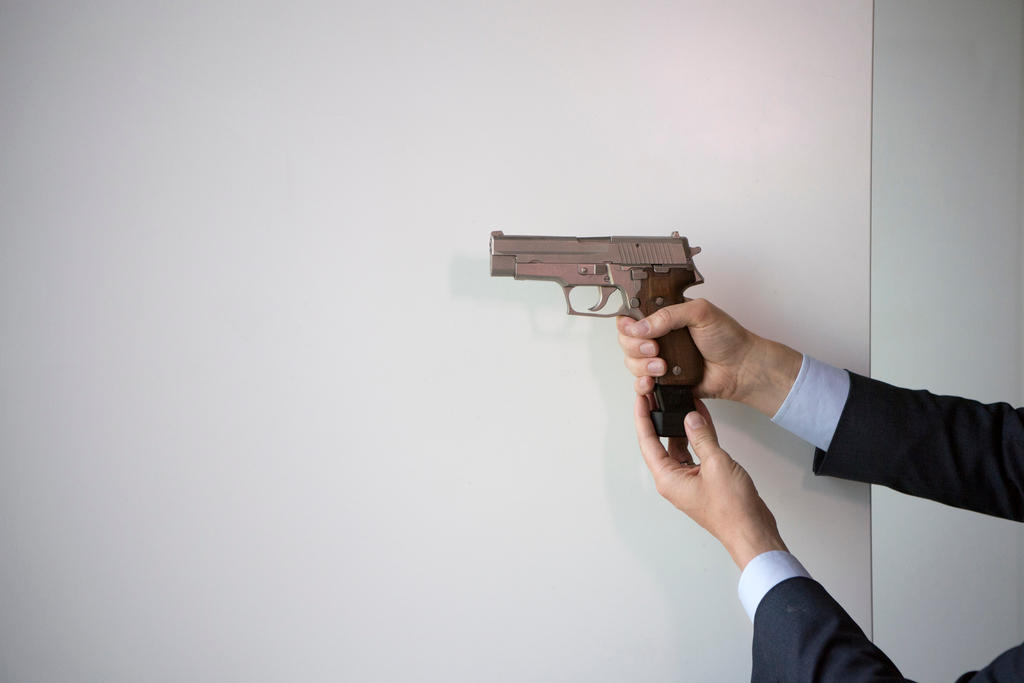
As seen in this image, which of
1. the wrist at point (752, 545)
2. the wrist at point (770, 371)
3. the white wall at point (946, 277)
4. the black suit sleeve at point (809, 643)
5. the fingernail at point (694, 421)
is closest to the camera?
the black suit sleeve at point (809, 643)

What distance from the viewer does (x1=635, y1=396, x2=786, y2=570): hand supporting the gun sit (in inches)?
38.4

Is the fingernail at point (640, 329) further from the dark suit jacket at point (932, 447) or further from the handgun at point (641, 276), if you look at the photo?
the dark suit jacket at point (932, 447)

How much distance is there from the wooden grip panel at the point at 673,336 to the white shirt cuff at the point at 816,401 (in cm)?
19

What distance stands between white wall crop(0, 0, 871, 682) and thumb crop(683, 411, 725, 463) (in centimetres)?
19

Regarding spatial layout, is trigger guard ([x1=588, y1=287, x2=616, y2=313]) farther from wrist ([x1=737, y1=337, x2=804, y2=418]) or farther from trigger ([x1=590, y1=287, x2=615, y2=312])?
wrist ([x1=737, y1=337, x2=804, y2=418])

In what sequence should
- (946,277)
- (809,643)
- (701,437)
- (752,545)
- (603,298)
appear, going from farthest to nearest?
1. (946,277)
2. (603,298)
3. (701,437)
4. (752,545)
5. (809,643)

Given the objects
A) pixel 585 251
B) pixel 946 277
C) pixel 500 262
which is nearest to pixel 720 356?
pixel 585 251

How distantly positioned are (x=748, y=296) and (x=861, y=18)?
0.64m

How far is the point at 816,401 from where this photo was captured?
3.92 ft

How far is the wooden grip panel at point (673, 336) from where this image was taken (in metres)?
1.17

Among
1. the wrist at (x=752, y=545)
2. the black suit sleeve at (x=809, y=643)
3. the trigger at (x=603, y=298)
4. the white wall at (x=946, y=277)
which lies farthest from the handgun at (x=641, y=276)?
the white wall at (x=946, y=277)

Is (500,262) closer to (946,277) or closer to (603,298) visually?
(603,298)

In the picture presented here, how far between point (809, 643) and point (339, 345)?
904mm

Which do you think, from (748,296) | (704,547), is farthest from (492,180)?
(704,547)
